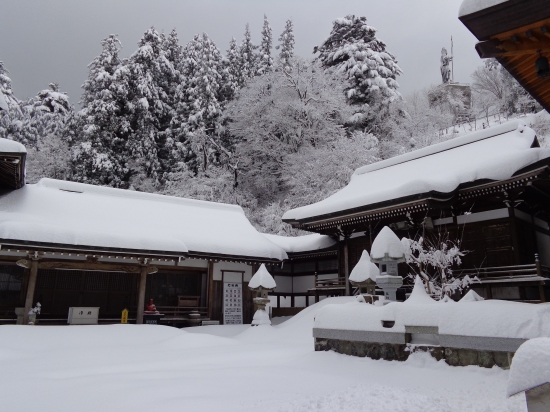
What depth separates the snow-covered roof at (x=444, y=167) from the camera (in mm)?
11039

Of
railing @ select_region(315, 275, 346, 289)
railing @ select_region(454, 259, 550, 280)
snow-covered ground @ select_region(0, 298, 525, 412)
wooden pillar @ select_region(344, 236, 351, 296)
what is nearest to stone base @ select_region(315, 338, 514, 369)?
snow-covered ground @ select_region(0, 298, 525, 412)

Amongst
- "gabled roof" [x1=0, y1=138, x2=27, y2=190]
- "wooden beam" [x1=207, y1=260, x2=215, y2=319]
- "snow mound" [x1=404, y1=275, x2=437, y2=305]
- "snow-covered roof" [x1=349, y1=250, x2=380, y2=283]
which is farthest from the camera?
"wooden beam" [x1=207, y1=260, x2=215, y2=319]

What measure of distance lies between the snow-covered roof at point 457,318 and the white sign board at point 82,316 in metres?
8.85

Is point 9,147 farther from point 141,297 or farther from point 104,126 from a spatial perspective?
point 104,126

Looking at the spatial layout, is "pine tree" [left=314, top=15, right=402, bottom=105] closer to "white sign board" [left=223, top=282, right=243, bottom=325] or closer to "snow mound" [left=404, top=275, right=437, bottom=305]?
"white sign board" [left=223, top=282, right=243, bottom=325]

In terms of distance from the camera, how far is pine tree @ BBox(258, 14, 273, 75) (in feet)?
111

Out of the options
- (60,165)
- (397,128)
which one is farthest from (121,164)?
(397,128)

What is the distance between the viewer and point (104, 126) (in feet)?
91.7

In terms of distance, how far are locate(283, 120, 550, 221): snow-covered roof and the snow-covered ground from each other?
19.1 feet

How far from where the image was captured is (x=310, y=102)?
2709cm

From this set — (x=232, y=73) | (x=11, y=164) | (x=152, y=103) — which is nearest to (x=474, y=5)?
(x=11, y=164)

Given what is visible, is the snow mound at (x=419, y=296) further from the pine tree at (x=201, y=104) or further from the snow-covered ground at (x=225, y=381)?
the pine tree at (x=201, y=104)

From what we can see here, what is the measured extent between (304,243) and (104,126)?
18065 mm

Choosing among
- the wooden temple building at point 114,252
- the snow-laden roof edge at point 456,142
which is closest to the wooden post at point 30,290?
the wooden temple building at point 114,252
